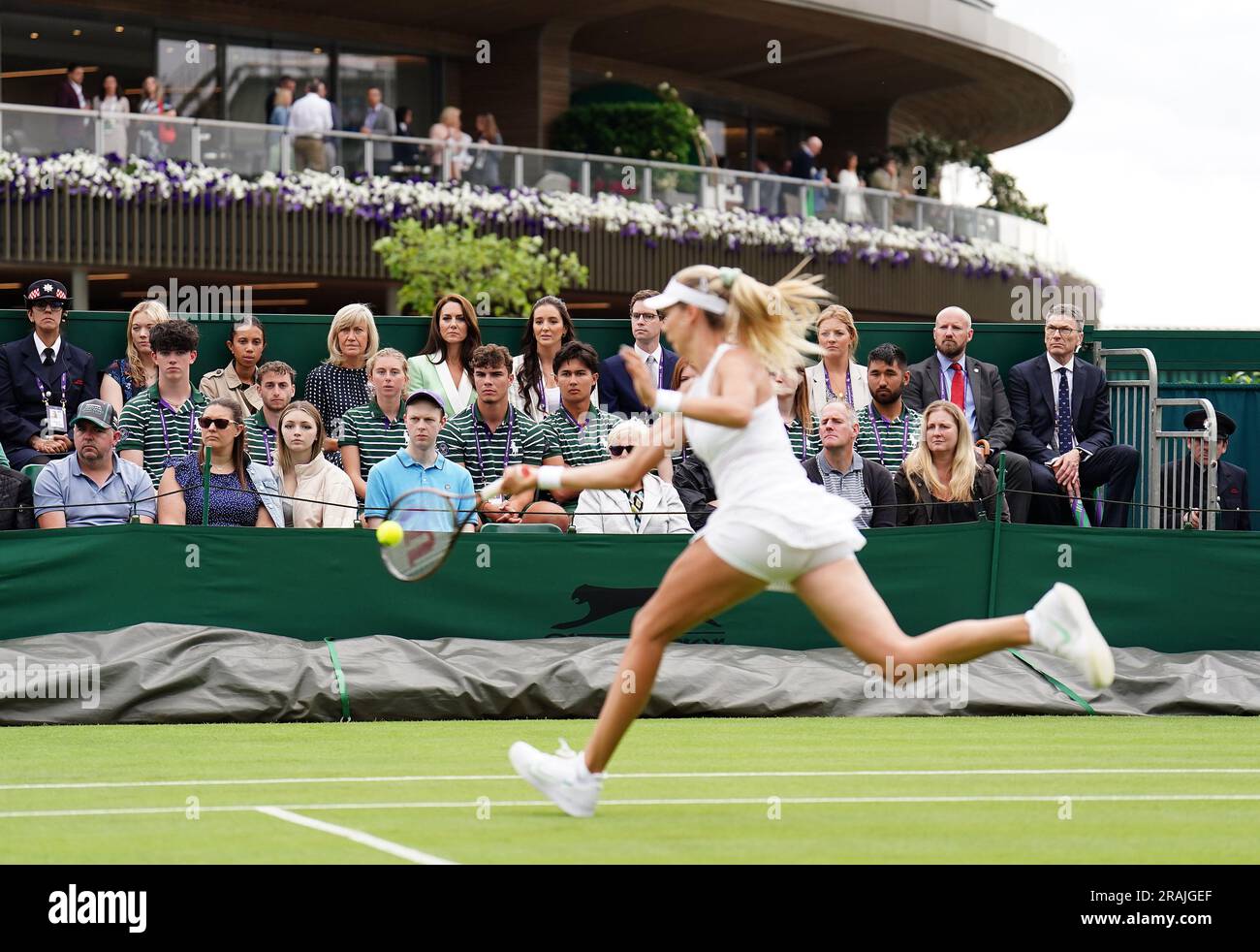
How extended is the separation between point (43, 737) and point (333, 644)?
211cm

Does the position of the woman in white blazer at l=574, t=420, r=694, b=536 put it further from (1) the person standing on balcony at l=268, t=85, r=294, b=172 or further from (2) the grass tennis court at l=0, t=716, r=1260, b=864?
(1) the person standing on balcony at l=268, t=85, r=294, b=172

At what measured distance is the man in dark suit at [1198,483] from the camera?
15.3 m

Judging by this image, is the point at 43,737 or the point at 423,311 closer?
the point at 43,737

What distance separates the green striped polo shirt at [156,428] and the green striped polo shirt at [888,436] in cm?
499

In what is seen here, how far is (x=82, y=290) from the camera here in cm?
2862

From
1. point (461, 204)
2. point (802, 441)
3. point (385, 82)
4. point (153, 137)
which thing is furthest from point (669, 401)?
point (385, 82)

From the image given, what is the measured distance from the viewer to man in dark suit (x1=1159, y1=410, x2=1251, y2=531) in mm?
15320

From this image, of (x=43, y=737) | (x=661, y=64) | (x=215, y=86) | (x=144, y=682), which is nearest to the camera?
(x=43, y=737)

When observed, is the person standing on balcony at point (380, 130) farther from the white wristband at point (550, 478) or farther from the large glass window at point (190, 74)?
the white wristband at point (550, 478)

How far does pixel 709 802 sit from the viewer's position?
7.54m

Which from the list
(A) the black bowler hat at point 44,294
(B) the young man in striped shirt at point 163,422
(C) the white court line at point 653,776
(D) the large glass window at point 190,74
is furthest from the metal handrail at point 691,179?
(C) the white court line at point 653,776

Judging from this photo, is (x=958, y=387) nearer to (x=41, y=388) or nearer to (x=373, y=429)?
(x=373, y=429)

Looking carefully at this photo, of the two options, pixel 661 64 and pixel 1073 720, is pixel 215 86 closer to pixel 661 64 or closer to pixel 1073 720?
pixel 661 64
